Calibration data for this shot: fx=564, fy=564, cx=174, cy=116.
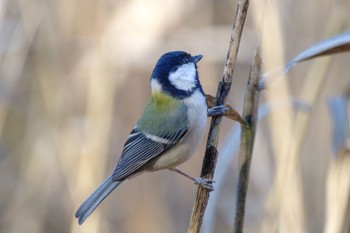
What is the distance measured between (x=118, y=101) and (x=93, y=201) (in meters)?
1.28

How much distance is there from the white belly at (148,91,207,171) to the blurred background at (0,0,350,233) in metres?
0.34

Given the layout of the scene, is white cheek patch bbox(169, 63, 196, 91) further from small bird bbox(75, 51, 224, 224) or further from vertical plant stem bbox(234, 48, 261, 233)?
vertical plant stem bbox(234, 48, 261, 233)

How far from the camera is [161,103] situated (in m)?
1.38

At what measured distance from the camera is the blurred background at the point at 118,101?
1812 millimetres

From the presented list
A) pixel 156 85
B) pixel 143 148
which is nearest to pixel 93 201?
pixel 143 148

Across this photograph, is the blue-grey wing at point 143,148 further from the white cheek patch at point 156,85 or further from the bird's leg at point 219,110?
the bird's leg at point 219,110

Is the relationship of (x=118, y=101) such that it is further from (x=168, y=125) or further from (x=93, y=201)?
(x=93, y=201)

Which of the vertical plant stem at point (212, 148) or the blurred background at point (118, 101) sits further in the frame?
the blurred background at point (118, 101)

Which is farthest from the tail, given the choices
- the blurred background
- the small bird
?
the blurred background

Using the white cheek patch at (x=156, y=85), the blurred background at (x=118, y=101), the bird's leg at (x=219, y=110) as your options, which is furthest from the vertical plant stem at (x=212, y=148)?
the blurred background at (x=118, y=101)

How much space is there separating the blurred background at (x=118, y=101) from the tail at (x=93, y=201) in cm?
49

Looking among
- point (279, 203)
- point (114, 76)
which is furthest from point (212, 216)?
point (114, 76)

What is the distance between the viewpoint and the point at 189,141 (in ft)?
4.35

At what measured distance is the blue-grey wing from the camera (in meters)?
1.29
